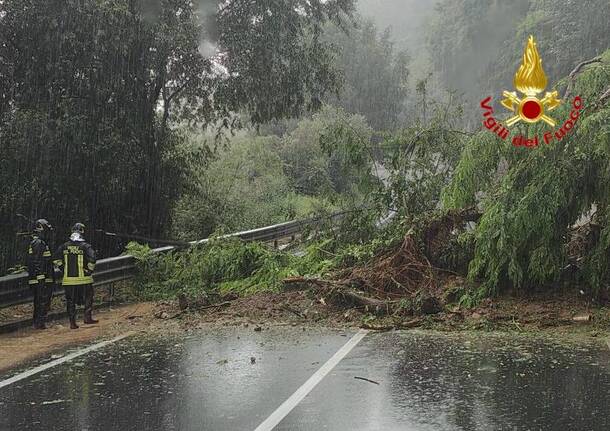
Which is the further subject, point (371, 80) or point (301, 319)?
point (371, 80)

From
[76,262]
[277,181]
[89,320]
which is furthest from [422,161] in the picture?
[277,181]

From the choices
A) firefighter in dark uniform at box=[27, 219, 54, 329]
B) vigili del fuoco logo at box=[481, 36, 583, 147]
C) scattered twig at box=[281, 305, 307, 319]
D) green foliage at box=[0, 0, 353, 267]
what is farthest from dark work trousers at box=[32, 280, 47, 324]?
vigili del fuoco logo at box=[481, 36, 583, 147]

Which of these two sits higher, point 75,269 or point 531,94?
point 531,94

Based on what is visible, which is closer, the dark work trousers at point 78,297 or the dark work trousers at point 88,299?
the dark work trousers at point 78,297

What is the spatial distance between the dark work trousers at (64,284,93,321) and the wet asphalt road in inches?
66.5

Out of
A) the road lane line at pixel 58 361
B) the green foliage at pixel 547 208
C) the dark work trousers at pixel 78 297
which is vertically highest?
the green foliage at pixel 547 208

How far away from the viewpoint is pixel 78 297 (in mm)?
A: 10250

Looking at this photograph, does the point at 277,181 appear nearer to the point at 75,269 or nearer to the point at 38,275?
the point at 75,269

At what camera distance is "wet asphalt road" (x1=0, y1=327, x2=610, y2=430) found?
523cm

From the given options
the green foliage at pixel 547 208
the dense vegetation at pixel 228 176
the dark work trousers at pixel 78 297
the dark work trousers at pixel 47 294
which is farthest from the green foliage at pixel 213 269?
the green foliage at pixel 547 208

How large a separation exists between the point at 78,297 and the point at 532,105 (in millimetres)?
7617

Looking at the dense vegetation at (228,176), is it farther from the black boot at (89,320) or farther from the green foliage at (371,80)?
the green foliage at (371,80)

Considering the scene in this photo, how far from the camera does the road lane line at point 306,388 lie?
516 centimetres

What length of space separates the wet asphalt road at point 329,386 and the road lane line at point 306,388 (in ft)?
0.21
